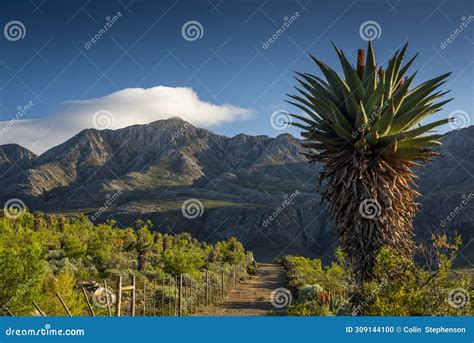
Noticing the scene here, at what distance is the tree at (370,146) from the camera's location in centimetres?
738

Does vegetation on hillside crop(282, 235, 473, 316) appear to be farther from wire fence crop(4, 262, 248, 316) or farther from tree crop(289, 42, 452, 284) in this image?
wire fence crop(4, 262, 248, 316)

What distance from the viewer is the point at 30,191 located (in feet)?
619

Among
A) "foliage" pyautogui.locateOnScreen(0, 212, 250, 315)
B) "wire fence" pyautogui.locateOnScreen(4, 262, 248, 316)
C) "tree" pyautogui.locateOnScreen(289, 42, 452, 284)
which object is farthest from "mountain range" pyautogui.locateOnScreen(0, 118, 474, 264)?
"tree" pyautogui.locateOnScreen(289, 42, 452, 284)

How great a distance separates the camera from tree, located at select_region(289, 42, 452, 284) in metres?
7.38

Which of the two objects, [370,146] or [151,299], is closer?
[370,146]

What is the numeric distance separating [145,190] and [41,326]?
172845mm

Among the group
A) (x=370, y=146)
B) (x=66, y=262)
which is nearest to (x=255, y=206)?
(x=66, y=262)

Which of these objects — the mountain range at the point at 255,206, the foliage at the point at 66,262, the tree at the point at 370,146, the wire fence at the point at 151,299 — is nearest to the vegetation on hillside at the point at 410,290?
the tree at the point at 370,146

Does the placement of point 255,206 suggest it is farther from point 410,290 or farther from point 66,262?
point 410,290

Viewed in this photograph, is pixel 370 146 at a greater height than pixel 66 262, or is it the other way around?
pixel 370 146

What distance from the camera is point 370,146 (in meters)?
7.55

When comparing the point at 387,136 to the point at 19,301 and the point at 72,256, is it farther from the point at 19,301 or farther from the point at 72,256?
the point at 72,256

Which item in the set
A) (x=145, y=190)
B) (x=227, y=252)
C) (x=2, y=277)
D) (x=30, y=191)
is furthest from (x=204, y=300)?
(x=30, y=191)

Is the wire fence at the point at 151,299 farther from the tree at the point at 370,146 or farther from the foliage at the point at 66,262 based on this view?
the tree at the point at 370,146
